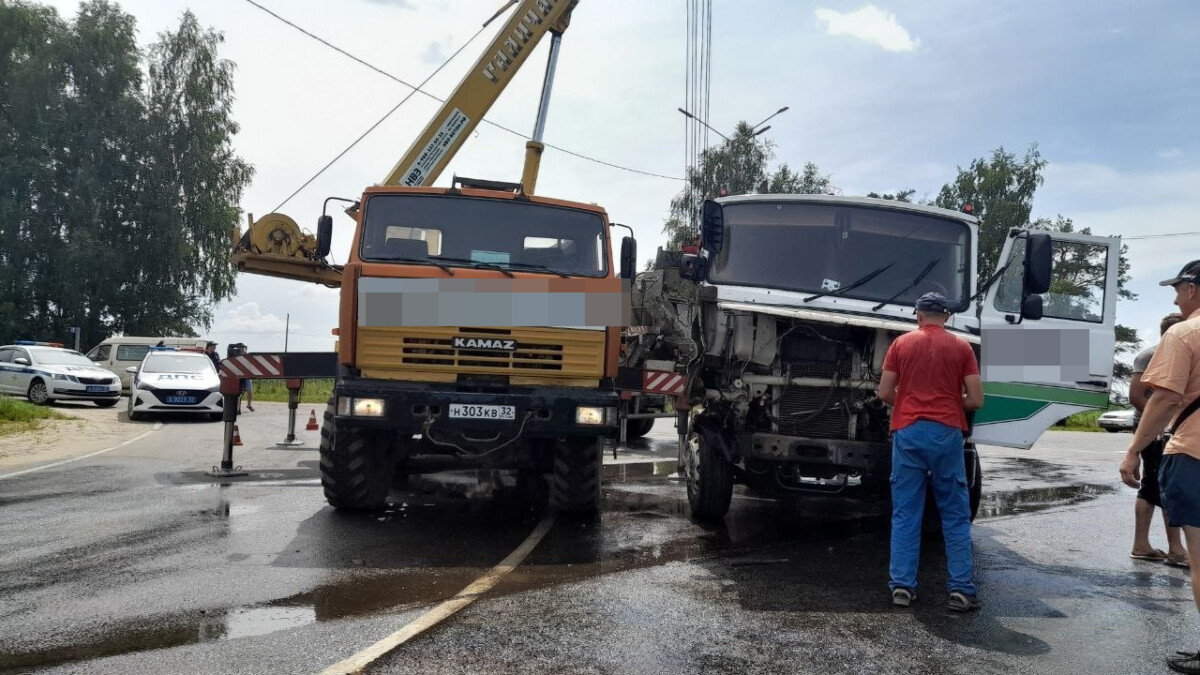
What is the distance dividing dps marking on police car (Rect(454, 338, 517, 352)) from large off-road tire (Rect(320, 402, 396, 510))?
1.13 meters

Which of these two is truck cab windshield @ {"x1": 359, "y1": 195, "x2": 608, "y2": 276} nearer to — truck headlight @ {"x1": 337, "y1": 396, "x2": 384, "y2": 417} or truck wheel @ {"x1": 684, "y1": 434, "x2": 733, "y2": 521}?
truck headlight @ {"x1": 337, "y1": 396, "x2": 384, "y2": 417}

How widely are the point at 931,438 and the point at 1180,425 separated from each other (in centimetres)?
123

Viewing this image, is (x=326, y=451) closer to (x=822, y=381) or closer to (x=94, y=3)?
(x=822, y=381)

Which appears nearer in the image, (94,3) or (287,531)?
(287,531)

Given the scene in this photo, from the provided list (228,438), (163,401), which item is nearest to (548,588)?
(228,438)

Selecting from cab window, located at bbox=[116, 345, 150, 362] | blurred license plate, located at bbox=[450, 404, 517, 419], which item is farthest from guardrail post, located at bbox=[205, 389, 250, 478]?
cab window, located at bbox=[116, 345, 150, 362]

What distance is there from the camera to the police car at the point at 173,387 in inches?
741

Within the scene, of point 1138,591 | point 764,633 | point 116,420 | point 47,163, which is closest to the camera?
point 764,633

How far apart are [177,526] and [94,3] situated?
133 ft

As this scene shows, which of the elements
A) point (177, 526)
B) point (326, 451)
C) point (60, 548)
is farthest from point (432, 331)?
point (60, 548)

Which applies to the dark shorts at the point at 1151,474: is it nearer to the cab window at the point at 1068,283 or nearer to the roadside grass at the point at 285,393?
the cab window at the point at 1068,283

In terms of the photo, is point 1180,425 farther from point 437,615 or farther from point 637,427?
point 637,427

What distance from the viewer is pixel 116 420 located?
19.0 m

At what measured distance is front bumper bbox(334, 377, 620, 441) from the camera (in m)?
7.13
